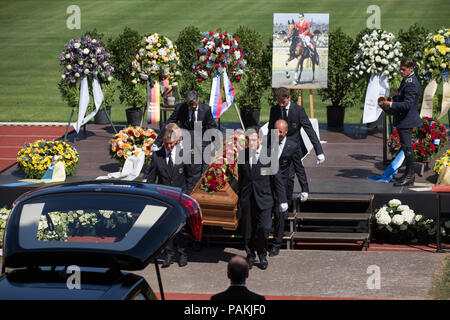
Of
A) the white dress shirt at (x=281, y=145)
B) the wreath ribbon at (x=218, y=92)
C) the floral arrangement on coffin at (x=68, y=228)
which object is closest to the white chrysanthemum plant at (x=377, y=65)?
the wreath ribbon at (x=218, y=92)

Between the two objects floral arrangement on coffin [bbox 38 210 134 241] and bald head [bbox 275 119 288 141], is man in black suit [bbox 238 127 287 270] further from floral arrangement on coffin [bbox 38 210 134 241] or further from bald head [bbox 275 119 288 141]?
floral arrangement on coffin [bbox 38 210 134 241]

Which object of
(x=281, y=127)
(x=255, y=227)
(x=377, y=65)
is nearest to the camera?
(x=255, y=227)

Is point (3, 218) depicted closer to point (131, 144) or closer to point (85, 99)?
point (131, 144)

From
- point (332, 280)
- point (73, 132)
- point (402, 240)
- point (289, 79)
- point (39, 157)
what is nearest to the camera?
point (332, 280)

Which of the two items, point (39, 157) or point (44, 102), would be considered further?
point (44, 102)

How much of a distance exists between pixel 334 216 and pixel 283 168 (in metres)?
1.53

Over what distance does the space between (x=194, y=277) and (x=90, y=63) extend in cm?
750

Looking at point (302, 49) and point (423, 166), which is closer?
point (423, 166)

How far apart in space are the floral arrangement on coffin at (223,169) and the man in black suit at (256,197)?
53 centimetres

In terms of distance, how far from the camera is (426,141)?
13086mm

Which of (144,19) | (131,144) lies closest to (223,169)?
(131,144)
